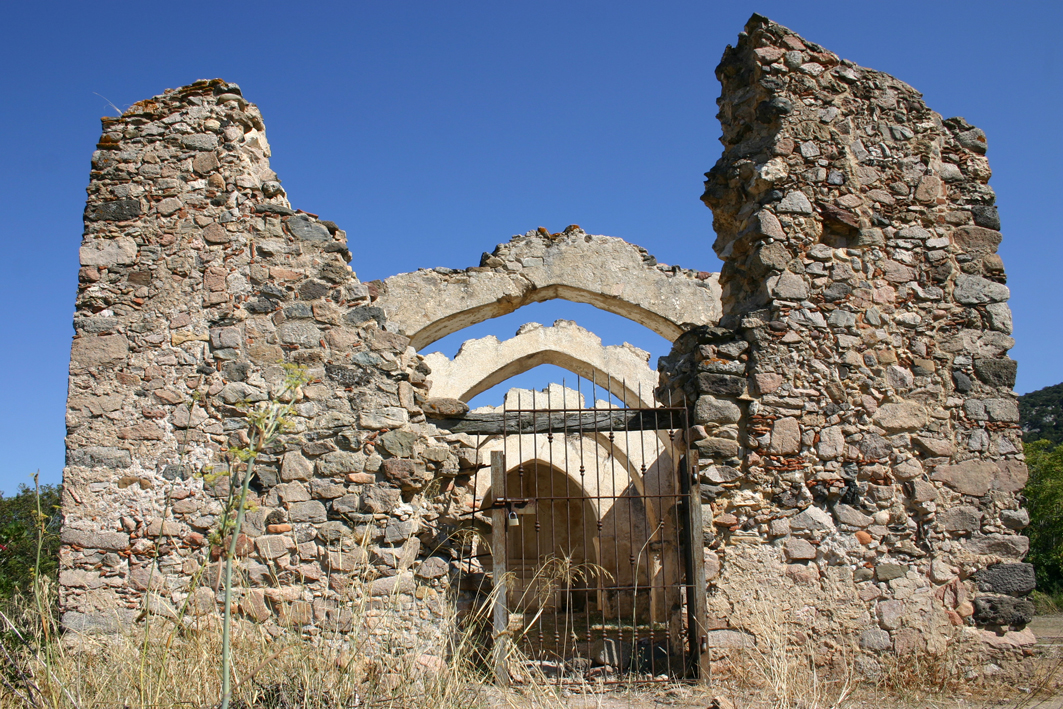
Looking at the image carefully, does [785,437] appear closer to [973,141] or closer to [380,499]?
[380,499]

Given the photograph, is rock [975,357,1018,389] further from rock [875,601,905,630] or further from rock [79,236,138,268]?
rock [79,236,138,268]

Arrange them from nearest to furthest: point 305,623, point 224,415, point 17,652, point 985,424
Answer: point 17,652
point 305,623
point 224,415
point 985,424

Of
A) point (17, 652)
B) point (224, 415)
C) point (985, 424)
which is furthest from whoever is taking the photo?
point (985, 424)

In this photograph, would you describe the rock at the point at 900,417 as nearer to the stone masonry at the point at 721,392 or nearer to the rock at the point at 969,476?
the stone masonry at the point at 721,392

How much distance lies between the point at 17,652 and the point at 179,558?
2.85 feet

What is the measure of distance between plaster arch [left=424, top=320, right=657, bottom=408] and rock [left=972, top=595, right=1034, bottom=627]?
5741mm

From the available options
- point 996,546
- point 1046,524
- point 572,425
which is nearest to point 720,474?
point 572,425

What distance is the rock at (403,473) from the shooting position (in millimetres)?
4723

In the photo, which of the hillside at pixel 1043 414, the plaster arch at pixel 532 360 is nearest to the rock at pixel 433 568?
the plaster arch at pixel 532 360

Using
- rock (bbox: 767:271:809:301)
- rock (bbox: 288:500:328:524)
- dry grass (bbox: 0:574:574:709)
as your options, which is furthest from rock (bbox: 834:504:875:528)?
rock (bbox: 288:500:328:524)

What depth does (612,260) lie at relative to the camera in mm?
9250

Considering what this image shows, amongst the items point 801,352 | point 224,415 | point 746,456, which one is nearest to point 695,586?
point 746,456

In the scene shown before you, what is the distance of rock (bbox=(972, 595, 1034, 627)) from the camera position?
4.76 m

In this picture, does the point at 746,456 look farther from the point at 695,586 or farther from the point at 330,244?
the point at 330,244
